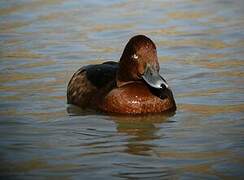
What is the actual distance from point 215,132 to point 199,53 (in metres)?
3.86

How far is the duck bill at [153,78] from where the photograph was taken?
334 inches

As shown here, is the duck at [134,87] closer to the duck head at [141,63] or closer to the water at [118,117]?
the duck head at [141,63]

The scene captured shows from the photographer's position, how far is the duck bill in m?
8.48

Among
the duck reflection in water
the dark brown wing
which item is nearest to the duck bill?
the duck reflection in water

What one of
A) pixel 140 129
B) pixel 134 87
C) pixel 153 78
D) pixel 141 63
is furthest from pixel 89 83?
pixel 140 129

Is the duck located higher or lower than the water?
higher

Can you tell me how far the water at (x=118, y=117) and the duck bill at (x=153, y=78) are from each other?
0.38 metres

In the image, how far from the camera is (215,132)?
8.03 meters

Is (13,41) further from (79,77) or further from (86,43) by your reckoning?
(79,77)

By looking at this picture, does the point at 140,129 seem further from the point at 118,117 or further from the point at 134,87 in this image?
the point at 134,87

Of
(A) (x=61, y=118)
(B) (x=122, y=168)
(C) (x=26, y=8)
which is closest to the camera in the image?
(B) (x=122, y=168)

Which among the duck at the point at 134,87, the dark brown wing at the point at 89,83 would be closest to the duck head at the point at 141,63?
the duck at the point at 134,87

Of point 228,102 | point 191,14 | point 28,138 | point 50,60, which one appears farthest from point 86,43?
point 28,138

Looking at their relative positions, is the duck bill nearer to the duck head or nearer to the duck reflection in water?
the duck head
